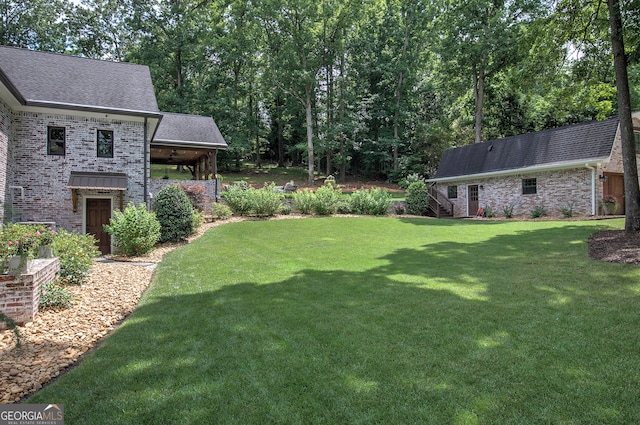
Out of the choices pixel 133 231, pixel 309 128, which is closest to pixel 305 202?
pixel 133 231

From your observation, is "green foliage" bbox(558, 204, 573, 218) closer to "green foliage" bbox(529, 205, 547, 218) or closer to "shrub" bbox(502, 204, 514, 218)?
"green foliage" bbox(529, 205, 547, 218)

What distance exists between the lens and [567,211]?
52.2 feet

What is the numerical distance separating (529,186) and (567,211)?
2655mm

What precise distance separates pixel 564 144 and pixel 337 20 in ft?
65.3

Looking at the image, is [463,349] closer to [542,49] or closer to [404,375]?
[404,375]

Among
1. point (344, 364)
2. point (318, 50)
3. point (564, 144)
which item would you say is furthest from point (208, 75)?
point (344, 364)

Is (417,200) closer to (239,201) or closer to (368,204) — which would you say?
(368,204)

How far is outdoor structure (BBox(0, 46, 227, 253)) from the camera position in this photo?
40.0 ft

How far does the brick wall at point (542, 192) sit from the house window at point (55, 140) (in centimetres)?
2022

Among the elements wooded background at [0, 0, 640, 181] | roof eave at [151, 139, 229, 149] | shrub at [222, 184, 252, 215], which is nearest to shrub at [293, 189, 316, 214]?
shrub at [222, 184, 252, 215]

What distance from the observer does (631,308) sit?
4.19 m

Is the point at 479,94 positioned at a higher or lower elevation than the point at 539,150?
higher

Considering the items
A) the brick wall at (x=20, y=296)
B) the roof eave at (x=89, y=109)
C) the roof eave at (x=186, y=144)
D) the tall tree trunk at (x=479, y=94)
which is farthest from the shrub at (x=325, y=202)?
the tall tree trunk at (x=479, y=94)

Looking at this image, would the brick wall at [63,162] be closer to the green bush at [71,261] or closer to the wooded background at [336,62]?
the green bush at [71,261]
